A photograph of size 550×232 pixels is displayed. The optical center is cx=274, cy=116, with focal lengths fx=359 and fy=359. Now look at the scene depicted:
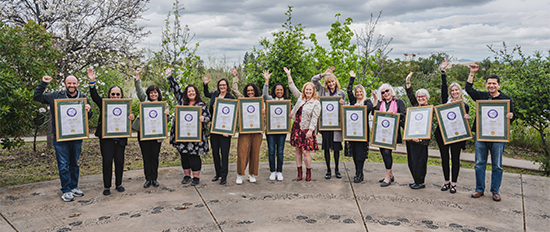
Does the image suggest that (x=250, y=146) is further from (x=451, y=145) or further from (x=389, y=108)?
(x=451, y=145)

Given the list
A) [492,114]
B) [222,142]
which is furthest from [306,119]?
[492,114]

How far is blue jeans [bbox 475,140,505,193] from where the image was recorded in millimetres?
5527

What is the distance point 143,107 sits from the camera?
6066 millimetres

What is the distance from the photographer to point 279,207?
205 inches

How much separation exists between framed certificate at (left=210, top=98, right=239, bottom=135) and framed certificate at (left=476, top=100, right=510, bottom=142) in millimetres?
3965

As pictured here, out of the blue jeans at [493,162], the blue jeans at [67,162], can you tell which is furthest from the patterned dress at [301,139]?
the blue jeans at [67,162]

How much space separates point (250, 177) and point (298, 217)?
194 cm

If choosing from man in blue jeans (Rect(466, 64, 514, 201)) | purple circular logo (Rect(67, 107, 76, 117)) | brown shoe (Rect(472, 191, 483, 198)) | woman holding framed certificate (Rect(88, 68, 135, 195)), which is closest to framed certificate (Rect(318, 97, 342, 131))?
man in blue jeans (Rect(466, 64, 514, 201))

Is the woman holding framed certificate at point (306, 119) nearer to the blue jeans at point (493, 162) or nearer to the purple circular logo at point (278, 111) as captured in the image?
the purple circular logo at point (278, 111)

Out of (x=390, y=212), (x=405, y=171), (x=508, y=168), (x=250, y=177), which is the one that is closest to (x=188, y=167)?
(x=250, y=177)

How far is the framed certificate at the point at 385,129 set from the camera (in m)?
6.14

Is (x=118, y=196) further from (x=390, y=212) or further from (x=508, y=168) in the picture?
(x=508, y=168)

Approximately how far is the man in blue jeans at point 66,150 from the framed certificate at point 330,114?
Result: 13.0 ft

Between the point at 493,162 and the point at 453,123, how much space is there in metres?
0.83
